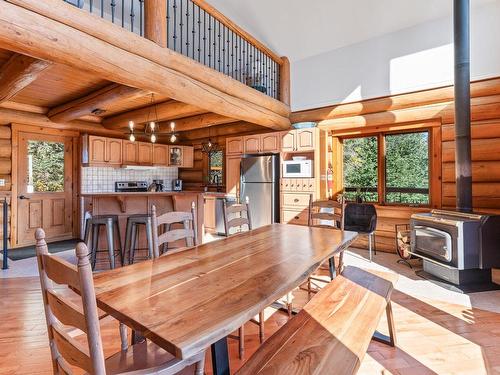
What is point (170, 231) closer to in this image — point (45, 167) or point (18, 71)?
point (18, 71)

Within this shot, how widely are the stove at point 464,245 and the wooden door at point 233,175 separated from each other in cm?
354

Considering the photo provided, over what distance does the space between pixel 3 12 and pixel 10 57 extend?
1.46 metres

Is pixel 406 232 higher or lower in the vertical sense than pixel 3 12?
lower

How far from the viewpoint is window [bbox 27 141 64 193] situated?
5.48 meters

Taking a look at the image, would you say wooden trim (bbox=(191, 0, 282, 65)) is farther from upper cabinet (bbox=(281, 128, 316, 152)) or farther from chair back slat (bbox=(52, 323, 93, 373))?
chair back slat (bbox=(52, 323, 93, 373))

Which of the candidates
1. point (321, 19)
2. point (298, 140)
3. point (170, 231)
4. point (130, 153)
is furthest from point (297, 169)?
point (130, 153)

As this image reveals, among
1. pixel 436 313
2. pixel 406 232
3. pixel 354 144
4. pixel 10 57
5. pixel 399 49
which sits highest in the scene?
pixel 399 49

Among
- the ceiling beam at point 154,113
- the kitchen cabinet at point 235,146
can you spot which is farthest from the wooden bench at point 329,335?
the kitchen cabinet at point 235,146

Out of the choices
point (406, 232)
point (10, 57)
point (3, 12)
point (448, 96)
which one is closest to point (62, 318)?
point (3, 12)

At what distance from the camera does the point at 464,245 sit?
3.05 meters

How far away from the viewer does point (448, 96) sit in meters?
4.08

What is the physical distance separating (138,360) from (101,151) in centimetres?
553

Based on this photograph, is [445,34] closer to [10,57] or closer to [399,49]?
[399,49]

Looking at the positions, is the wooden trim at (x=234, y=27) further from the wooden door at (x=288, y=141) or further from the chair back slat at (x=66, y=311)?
the chair back slat at (x=66, y=311)
